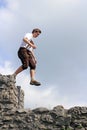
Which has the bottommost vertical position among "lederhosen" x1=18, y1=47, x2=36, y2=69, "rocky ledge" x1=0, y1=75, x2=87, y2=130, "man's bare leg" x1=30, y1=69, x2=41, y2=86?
"rocky ledge" x1=0, y1=75, x2=87, y2=130

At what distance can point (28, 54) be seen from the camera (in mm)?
10625

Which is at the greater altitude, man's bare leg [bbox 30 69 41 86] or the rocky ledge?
man's bare leg [bbox 30 69 41 86]

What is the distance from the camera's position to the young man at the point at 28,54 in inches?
402

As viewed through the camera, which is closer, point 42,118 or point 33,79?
point 33,79

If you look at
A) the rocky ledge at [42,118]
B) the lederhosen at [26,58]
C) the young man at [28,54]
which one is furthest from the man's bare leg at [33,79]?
the rocky ledge at [42,118]

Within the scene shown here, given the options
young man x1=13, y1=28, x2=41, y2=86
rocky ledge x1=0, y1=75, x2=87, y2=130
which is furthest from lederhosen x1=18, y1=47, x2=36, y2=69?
rocky ledge x1=0, y1=75, x2=87, y2=130

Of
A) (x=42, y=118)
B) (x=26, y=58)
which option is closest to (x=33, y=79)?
(x=26, y=58)

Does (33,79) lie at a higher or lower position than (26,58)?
lower

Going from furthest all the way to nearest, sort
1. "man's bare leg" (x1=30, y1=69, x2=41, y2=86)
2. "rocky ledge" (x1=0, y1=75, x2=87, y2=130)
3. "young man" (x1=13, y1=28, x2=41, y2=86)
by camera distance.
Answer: "rocky ledge" (x1=0, y1=75, x2=87, y2=130) → "man's bare leg" (x1=30, y1=69, x2=41, y2=86) → "young man" (x1=13, y1=28, x2=41, y2=86)

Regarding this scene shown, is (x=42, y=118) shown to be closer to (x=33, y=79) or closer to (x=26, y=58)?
(x=33, y=79)

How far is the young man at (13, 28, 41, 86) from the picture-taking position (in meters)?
10.2

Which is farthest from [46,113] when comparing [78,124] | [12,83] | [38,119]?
[12,83]

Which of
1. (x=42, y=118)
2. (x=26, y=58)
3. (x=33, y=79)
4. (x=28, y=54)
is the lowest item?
(x=42, y=118)

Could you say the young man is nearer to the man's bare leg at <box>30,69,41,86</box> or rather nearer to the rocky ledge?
the man's bare leg at <box>30,69,41,86</box>
